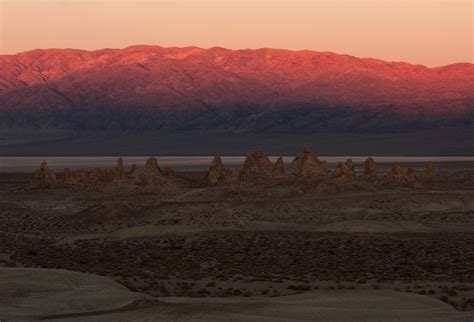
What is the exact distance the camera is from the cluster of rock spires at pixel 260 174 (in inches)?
3386

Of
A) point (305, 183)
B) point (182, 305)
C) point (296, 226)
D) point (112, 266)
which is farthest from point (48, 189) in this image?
point (182, 305)

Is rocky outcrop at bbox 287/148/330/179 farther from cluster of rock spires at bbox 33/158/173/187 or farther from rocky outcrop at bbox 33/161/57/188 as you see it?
rocky outcrop at bbox 33/161/57/188

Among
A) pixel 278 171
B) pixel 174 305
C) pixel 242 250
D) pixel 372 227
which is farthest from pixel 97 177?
pixel 174 305

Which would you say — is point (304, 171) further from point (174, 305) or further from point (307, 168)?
point (174, 305)

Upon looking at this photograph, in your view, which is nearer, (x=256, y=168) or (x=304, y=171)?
(x=304, y=171)

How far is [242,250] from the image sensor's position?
4444 centimetres

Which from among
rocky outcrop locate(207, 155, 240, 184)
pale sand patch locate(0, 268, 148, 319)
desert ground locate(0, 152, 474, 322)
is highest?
rocky outcrop locate(207, 155, 240, 184)

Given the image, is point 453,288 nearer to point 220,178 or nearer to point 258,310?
point 258,310

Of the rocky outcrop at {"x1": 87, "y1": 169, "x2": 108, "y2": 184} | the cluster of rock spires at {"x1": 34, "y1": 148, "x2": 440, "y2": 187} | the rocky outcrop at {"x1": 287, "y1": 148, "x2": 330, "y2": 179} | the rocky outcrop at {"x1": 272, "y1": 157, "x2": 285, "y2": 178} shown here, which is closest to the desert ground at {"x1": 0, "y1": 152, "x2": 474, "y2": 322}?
the cluster of rock spires at {"x1": 34, "y1": 148, "x2": 440, "y2": 187}

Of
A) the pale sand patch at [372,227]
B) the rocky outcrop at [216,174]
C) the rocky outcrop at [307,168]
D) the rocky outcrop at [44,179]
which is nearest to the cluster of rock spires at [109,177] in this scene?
the rocky outcrop at [44,179]

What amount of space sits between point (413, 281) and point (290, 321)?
553 inches

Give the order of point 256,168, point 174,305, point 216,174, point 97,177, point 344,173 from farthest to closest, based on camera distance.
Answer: point 97,177, point 256,168, point 216,174, point 344,173, point 174,305

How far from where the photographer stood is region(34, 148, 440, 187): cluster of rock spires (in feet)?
282

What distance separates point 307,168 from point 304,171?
597mm
